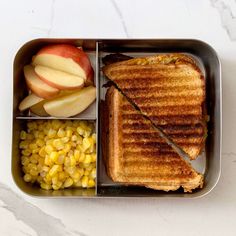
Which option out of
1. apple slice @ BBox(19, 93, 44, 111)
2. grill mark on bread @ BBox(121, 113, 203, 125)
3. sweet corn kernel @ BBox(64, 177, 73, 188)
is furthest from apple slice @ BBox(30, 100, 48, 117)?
grill mark on bread @ BBox(121, 113, 203, 125)

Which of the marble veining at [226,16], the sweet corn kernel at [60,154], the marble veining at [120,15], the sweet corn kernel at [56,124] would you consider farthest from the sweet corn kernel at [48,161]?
the marble veining at [226,16]

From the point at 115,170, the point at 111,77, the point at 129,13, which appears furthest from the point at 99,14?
the point at 115,170

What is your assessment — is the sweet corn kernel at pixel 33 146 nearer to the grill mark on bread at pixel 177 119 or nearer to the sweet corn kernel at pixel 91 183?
the sweet corn kernel at pixel 91 183

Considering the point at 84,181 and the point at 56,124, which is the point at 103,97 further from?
the point at 84,181

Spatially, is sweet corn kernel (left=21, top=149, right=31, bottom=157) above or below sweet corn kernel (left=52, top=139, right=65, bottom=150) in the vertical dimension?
below

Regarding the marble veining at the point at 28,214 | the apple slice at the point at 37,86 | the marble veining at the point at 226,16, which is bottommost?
the marble veining at the point at 28,214

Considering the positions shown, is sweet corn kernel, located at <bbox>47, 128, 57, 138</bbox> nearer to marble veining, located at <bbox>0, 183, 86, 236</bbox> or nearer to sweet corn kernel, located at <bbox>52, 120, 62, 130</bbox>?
sweet corn kernel, located at <bbox>52, 120, 62, 130</bbox>
